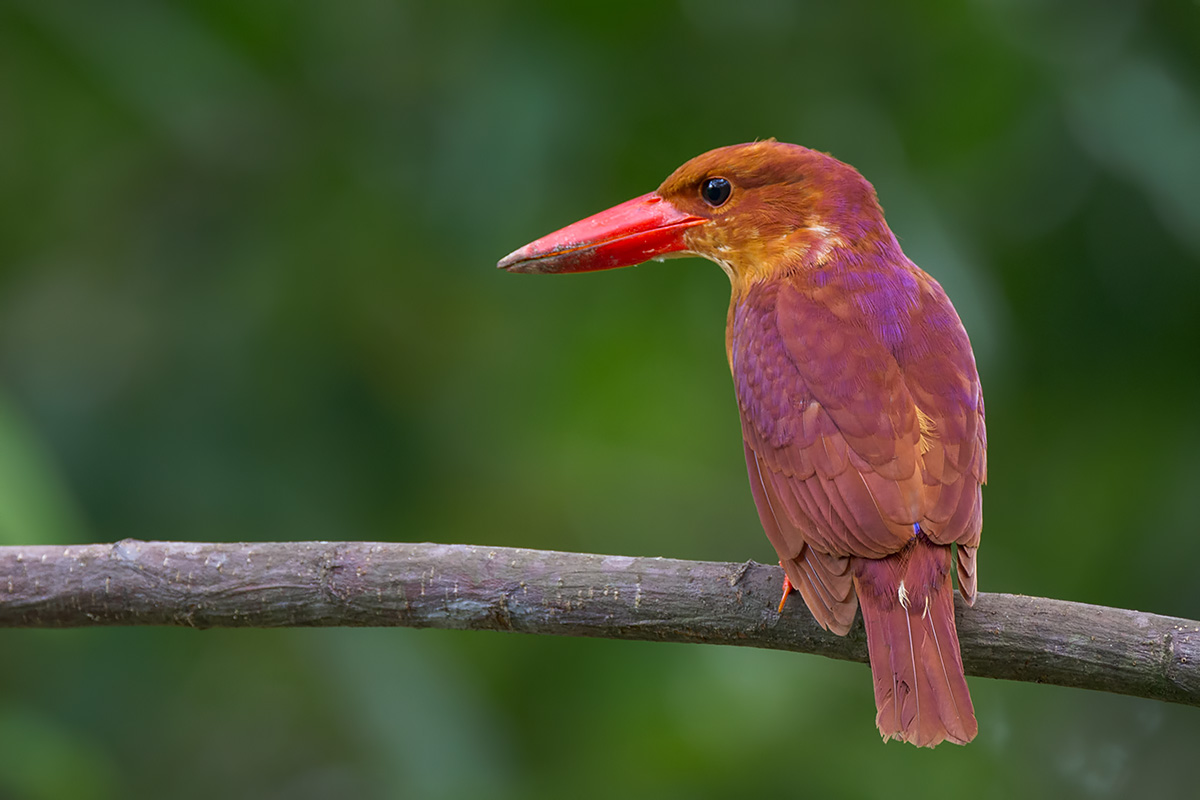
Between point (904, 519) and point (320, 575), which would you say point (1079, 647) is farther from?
point (320, 575)

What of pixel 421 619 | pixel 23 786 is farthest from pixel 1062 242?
pixel 23 786

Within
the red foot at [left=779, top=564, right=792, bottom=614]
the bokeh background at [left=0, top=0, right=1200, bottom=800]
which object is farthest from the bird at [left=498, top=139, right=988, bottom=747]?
the bokeh background at [left=0, top=0, right=1200, bottom=800]

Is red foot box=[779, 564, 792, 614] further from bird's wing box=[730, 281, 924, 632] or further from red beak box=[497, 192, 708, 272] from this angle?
red beak box=[497, 192, 708, 272]

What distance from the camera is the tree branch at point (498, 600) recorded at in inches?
73.7

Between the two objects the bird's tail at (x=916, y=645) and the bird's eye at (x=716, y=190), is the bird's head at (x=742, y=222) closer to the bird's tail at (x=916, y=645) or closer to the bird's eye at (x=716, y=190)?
the bird's eye at (x=716, y=190)

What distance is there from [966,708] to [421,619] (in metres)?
0.86

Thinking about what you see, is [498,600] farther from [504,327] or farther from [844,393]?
[504,327]

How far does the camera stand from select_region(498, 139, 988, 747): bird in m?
1.95

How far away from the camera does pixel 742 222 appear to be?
8.73 feet

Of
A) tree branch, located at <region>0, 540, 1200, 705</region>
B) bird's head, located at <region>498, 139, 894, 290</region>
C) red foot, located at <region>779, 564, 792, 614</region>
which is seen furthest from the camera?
bird's head, located at <region>498, 139, 894, 290</region>

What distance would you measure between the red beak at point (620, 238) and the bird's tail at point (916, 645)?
948mm

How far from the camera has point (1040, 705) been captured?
366cm

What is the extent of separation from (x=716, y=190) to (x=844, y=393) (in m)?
0.68

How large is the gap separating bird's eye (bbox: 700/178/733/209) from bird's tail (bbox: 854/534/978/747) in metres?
0.95
